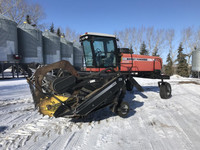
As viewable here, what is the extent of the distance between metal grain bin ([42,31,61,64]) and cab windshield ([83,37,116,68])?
21.4 meters

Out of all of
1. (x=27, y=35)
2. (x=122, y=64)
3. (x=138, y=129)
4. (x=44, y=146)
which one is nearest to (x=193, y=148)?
(x=138, y=129)

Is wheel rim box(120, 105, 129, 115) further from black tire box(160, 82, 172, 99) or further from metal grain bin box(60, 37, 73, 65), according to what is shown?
metal grain bin box(60, 37, 73, 65)

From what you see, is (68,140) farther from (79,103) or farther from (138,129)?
(138,129)

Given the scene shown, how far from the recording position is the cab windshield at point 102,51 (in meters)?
4.99

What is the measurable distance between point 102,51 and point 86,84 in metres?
1.98

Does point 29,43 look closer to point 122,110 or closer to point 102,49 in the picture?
point 102,49

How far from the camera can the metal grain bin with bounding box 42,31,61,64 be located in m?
24.4

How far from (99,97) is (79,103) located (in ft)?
1.65

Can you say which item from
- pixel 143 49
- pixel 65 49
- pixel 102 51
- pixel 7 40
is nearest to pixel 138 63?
pixel 102 51

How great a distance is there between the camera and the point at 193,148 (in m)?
2.40

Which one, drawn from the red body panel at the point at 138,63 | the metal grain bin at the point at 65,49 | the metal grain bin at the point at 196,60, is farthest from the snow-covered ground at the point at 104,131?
the metal grain bin at the point at 65,49

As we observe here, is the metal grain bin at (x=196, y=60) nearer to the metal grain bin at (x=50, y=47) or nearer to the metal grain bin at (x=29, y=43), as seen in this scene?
the metal grain bin at (x=50, y=47)

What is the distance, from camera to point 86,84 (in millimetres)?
3422

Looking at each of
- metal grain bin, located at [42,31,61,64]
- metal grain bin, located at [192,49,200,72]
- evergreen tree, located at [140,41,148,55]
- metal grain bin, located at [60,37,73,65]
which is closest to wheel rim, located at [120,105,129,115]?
metal grain bin, located at [192,49,200,72]
